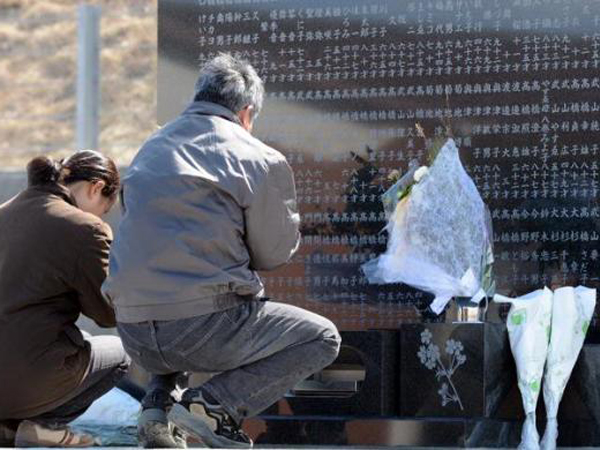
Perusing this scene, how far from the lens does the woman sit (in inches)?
191

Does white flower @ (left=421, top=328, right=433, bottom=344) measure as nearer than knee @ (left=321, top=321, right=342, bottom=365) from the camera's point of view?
No

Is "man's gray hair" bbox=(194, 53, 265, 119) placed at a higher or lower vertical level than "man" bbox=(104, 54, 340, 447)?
higher

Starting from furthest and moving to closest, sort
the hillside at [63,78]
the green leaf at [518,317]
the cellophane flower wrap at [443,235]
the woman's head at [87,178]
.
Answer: the hillside at [63,78], the cellophane flower wrap at [443,235], the green leaf at [518,317], the woman's head at [87,178]

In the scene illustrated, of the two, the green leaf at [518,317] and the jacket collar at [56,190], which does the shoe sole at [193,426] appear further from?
the green leaf at [518,317]

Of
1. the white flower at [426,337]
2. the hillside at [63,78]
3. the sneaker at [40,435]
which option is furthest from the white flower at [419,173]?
the hillside at [63,78]

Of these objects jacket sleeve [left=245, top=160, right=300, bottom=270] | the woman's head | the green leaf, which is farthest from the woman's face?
the green leaf

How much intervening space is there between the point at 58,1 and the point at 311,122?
10.5m

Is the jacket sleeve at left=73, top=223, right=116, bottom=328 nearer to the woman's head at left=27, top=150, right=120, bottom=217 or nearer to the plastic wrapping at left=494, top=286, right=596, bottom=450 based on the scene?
the woman's head at left=27, top=150, right=120, bottom=217

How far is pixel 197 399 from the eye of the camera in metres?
4.37

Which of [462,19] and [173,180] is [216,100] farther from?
[462,19]

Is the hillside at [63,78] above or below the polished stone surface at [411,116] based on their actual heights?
below

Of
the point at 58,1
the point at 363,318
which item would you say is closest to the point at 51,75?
the point at 58,1

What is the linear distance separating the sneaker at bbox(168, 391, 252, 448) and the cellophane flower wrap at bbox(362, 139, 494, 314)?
1409 millimetres

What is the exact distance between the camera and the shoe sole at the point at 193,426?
4336mm
